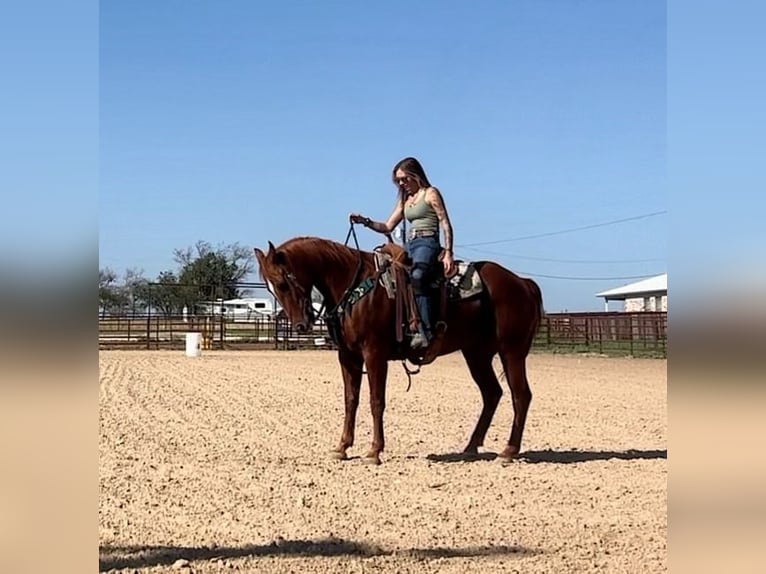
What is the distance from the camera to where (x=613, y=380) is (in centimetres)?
1571

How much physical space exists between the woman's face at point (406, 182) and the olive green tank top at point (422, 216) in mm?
63

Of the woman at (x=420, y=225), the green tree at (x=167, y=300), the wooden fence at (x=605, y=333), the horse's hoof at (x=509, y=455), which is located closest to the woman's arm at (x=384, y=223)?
the woman at (x=420, y=225)

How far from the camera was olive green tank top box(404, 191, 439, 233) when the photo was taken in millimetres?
5773

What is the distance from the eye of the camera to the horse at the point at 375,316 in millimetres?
5984

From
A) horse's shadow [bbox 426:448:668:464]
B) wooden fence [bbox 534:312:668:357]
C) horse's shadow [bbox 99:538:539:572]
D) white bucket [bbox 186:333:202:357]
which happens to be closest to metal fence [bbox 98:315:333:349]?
white bucket [bbox 186:333:202:357]

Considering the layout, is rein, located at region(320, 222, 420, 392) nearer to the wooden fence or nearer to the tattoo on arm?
the tattoo on arm

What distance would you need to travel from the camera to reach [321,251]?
618 centimetres

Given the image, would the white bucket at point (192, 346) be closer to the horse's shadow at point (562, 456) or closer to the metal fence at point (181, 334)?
the metal fence at point (181, 334)

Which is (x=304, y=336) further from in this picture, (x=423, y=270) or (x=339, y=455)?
(x=423, y=270)

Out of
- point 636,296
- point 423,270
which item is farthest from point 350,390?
point 636,296

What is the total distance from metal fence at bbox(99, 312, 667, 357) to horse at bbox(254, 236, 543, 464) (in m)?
19.3

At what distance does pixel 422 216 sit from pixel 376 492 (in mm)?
2016

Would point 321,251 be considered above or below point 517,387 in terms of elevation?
above
